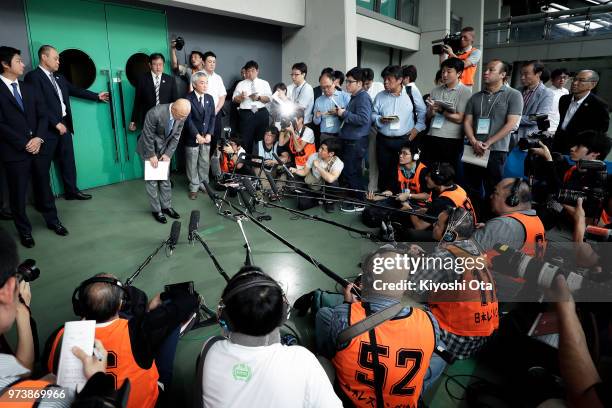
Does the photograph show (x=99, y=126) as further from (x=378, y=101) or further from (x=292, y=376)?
(x=292, y=376)

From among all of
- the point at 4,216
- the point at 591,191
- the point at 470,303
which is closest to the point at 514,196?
the point at 591,191

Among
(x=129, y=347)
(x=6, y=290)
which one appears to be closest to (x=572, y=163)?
(x=129, y=347)

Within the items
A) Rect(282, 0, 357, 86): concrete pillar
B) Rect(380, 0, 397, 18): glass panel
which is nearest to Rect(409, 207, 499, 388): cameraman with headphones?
Rect(282, 0, 357, 86): concrete pillar

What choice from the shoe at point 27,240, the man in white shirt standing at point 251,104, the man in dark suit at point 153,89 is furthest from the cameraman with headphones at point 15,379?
the man in white shirt standing at point 251,104

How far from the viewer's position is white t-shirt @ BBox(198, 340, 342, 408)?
1.05 meters

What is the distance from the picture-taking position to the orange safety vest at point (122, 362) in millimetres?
1347

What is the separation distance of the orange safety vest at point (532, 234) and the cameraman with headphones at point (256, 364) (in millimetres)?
1608

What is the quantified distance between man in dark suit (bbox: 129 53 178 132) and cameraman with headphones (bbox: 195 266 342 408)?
4.30 meters

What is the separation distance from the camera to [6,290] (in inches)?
34.8

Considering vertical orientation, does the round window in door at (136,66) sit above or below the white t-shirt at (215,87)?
above

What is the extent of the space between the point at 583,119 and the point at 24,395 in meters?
4.45

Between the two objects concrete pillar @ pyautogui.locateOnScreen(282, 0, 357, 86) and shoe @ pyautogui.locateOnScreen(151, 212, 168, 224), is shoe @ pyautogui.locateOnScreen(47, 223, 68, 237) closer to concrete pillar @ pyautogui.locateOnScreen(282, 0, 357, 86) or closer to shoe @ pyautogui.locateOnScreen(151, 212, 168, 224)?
shoe @ pyautogui.locateOnScreen(151, 212, 168, 224)

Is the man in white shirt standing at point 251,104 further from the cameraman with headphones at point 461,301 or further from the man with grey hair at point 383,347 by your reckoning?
the man with grey hair at point 383,347

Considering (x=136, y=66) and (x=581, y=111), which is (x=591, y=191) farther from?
(x=136, y=66)
